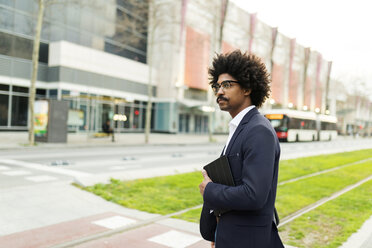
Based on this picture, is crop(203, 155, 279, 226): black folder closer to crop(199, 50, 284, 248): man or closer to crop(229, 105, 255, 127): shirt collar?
crop(199, 50, 284, 248): man

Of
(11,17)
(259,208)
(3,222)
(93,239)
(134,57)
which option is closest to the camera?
(259,208)

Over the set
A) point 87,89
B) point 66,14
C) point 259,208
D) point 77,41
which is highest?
point 66,14

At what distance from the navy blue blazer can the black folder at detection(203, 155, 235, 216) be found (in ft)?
0.11

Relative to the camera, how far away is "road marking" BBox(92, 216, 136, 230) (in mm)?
4754

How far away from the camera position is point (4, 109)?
24.7m

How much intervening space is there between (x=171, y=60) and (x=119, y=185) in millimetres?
32178

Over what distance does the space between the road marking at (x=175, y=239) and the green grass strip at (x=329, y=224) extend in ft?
3.93

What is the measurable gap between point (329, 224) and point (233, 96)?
3749mm

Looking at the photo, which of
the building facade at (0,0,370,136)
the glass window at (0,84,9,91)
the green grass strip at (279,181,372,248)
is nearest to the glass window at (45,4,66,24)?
the building facade at (0,0,370,136)

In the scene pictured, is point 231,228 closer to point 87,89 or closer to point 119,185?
point 119,185

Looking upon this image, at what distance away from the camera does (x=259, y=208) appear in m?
1.81

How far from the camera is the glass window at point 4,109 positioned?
80.3ft

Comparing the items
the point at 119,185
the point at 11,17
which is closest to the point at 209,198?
the point at 119,185

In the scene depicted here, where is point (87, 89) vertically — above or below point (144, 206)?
above
